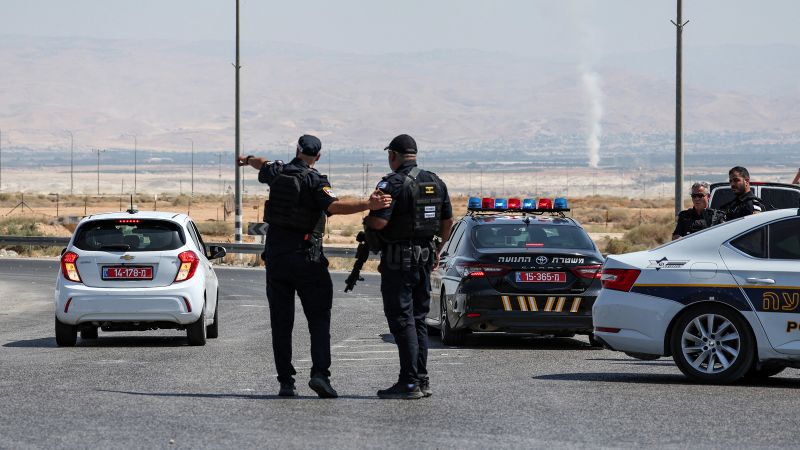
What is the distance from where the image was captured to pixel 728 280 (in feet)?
42.1

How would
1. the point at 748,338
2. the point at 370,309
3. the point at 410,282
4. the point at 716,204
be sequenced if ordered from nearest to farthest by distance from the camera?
the point at 410,282
the point at 748,338
the point at 716,204
the point at 370,309

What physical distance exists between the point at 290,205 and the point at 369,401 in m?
1.60

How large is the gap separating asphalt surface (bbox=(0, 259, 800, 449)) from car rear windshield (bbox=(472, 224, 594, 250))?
45.9 inches

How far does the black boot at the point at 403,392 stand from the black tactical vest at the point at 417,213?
43.6 inches

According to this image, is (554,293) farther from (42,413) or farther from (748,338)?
(42,413)

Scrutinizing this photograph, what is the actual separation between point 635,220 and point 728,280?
6488cm

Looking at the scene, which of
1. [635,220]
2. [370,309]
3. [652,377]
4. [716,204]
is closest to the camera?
[652,377]

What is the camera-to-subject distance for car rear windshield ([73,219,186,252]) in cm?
1702

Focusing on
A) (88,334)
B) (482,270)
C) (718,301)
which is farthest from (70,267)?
(718,301)

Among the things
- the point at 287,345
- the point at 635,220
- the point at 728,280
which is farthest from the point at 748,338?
the point at 635,220

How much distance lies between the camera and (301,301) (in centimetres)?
1168

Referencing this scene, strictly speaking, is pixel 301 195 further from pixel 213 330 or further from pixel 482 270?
pixel 213 330

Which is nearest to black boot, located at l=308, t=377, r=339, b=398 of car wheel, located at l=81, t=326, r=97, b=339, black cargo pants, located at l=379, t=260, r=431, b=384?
black cargo pants, located at l=379, t=260, r=431, b=384

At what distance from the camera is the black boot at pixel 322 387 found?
37.9ft
